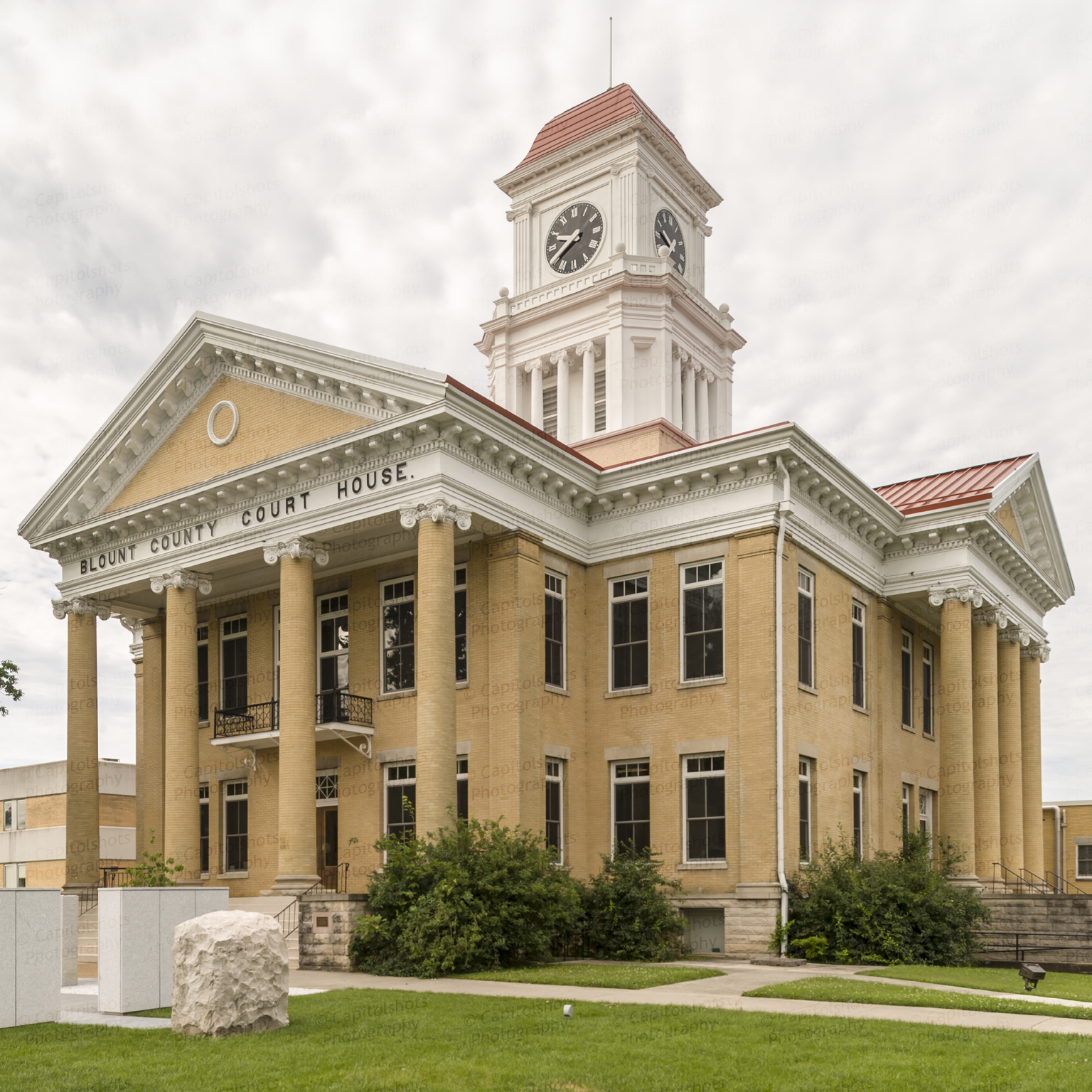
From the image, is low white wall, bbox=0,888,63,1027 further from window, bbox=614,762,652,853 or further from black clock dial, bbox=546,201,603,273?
black clock dial, bbox=546,201,603,273

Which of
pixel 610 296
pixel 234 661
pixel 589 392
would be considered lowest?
pixel 234 661

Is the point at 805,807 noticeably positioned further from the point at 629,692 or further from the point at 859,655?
the point at 859,655

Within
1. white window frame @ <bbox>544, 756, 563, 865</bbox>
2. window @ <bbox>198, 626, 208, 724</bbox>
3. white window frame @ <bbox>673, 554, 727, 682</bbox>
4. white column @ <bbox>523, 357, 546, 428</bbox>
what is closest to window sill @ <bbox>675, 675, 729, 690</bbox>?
white window frame @ <bbox>673, 554, 727, 682</bbox>

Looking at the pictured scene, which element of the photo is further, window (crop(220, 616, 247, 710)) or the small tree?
window (crop(220, 616, 247, 710))

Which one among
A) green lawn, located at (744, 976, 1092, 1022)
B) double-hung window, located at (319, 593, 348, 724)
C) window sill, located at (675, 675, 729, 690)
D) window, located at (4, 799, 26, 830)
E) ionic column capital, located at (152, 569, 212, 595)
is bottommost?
window, located at (4, 799, 26, 830)

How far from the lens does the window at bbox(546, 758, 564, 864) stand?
25.7 meters

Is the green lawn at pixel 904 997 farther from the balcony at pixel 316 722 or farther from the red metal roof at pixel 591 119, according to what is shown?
the red metal roof at pixel 591 119

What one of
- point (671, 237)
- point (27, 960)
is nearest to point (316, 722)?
point (27, 960)

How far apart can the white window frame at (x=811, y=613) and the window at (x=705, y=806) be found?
274cm

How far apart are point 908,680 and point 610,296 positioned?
48.6ft

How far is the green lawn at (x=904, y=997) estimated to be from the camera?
A: 14461 mm

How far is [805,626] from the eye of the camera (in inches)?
1030

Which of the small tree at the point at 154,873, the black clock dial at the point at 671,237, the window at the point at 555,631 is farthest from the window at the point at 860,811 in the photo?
the black clock dial at the point at 671,237

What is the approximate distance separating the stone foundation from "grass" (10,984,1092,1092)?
21.4 feet
